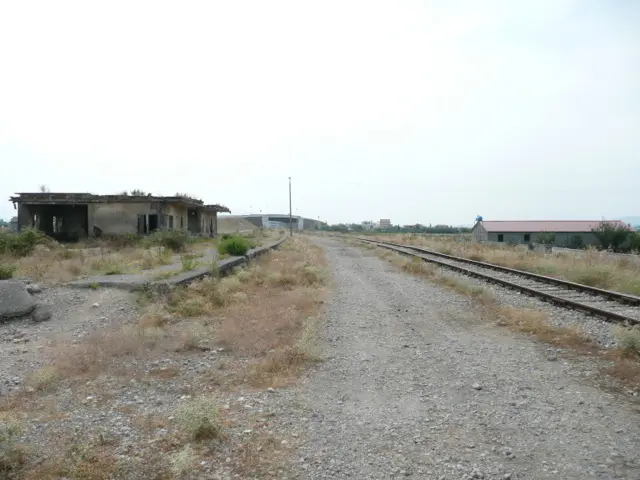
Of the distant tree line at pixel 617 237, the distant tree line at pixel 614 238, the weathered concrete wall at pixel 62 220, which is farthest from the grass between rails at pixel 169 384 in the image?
the distant tree line at pixel 617 237

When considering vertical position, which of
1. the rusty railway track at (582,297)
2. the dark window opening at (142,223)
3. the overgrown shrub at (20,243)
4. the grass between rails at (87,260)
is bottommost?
the rusty railway track at (582,297)

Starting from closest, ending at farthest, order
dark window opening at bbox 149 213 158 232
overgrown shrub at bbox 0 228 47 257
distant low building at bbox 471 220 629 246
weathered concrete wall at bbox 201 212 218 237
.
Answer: overgrown shrub at bbox 0 228 47 257, dark window opening at bbox 149 213 158 232, weathered concrete wall at bbox 201 212 218 237, distant low building at bbox 471 220 629 246

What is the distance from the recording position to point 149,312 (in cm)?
945

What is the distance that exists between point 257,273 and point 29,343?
8.49m

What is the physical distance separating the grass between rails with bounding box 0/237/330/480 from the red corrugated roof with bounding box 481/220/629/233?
6008 centimetres

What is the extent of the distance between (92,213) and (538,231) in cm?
5517

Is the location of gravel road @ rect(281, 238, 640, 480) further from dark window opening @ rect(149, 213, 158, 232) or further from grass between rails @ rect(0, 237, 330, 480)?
dark window opening @ rect(149, 213, 158, 232)

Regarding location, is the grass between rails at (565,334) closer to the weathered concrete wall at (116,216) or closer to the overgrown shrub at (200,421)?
the overgrown shrub at (200,421)

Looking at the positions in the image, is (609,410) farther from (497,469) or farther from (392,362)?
(392,362)

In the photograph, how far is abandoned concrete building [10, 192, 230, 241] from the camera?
97.7 ft

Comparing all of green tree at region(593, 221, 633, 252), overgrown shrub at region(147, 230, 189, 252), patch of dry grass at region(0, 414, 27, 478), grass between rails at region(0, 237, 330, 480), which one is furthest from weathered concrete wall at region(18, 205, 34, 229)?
green tree at region(593, 221, 633, 252)

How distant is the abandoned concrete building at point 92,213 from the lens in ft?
97.7

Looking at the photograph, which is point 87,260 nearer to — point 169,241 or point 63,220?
point 169,241

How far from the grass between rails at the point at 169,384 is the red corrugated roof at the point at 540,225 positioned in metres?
60.1
